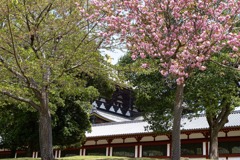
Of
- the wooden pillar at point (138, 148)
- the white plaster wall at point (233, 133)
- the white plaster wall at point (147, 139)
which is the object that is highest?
the white plaster wall at point (233, 133)

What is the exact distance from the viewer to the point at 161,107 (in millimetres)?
23312

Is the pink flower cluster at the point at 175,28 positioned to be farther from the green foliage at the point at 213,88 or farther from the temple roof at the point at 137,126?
the temple roof at the point at 137,126

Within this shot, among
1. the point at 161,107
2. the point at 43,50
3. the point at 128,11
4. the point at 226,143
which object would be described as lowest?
the point at 226,143

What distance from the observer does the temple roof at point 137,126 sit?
30.2 metres

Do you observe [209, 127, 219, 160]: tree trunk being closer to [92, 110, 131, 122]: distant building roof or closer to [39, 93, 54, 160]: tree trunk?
[39, 93, 54, 160]: tree trunk

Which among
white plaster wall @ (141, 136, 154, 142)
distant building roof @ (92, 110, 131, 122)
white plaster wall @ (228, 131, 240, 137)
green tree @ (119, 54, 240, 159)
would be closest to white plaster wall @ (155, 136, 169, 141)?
white plaster wall @ (141, 136, 154, 142)


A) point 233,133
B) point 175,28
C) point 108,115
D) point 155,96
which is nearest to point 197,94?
point 155,96

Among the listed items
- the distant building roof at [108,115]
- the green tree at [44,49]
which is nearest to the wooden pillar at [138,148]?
the distant building roof at [108,115]

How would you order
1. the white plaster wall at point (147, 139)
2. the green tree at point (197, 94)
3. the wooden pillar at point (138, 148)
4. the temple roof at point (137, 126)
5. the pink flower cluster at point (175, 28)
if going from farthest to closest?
1. the wooden pillar at point (138, 148)
2. the white plaster wall at point (147, 139)
3. the temple roof at point (137, 126)
4. the green tree at point (197, 94)
5. the pink flower cluster at point (175, 28)

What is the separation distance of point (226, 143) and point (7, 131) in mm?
16485

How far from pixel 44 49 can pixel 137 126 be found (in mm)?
21748

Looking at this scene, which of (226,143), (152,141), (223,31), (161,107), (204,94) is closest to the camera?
(223,31)

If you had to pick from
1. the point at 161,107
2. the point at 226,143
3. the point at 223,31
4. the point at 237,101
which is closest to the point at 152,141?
the point at 226,143

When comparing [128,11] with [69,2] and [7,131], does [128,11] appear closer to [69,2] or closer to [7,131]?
[69,2]
